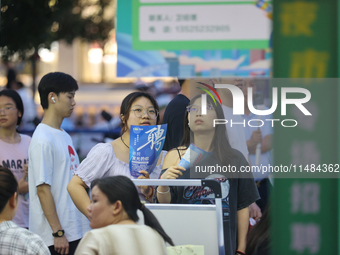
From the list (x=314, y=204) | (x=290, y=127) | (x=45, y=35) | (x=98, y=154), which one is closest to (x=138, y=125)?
(x=98, y=154)

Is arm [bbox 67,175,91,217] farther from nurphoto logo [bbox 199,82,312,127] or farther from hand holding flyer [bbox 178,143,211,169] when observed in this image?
nurphoto logo [bbox 199,82,312,127]

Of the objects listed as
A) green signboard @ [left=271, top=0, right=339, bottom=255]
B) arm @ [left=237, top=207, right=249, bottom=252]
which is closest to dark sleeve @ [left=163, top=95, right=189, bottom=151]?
arm @ [left=237, top=207, right=249, bottom=252]

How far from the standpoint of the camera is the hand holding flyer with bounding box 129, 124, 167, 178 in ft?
8.95

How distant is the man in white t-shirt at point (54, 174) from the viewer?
302 centimetres

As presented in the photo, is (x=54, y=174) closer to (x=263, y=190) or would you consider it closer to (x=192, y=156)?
(x=192, y=156)

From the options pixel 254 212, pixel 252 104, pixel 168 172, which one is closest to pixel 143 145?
pixel 168 172

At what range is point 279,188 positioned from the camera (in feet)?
7.25

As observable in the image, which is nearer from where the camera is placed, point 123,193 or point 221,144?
point 123,193

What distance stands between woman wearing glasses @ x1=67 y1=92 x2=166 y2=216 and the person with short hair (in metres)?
0.49

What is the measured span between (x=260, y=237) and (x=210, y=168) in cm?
52

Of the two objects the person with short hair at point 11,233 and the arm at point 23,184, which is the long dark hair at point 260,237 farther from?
the arm at point 23,184

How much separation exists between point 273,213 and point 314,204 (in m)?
0.21

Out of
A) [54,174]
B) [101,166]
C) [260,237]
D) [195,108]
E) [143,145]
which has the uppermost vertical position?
[195,108]

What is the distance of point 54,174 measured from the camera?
123 inches
